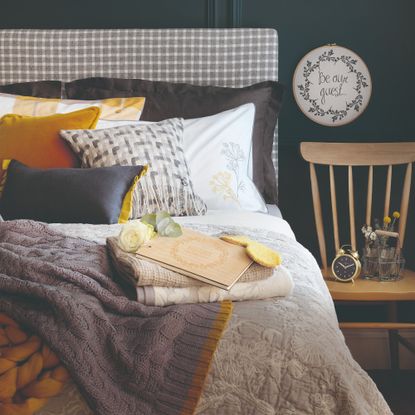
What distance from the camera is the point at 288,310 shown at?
4.69ft

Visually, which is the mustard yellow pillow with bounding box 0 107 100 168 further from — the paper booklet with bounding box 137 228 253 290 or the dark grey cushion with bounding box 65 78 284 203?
the paper booklet with bounding box 137 228 253 290

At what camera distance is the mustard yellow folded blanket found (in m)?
1.18

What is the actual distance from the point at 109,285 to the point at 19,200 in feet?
3.23

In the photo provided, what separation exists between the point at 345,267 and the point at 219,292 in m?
1.44

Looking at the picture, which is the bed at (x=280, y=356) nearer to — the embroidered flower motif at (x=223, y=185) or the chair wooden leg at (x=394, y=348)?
the embroidered flower motif at (x=223, y=185)

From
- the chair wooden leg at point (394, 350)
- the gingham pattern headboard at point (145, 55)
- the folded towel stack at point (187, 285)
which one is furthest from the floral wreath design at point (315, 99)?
the folded towel stack at point (187, 285)

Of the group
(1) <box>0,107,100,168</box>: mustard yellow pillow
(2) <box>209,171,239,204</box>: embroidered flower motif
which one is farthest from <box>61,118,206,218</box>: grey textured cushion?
(2) <box>209,171,239,204</box>: embroidered flower motif

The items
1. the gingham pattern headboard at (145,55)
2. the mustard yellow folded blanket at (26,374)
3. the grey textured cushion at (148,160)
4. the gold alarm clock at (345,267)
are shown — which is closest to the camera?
the mustard yellow folded blanket at (26,374)

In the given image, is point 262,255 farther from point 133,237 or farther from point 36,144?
point 36,144

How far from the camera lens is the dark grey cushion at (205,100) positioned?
300 cm

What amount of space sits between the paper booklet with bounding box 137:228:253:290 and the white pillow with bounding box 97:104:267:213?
109 centimetres

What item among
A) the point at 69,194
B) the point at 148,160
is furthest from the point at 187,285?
the point at 148,160

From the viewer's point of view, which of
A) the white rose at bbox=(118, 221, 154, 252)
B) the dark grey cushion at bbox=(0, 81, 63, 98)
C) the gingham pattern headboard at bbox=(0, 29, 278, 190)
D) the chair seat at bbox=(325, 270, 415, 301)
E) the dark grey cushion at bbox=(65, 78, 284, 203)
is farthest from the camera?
the gingham pattern headboard at bbox=(0, 29, 278, 190)

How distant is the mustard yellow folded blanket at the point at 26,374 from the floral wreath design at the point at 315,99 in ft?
7.57
